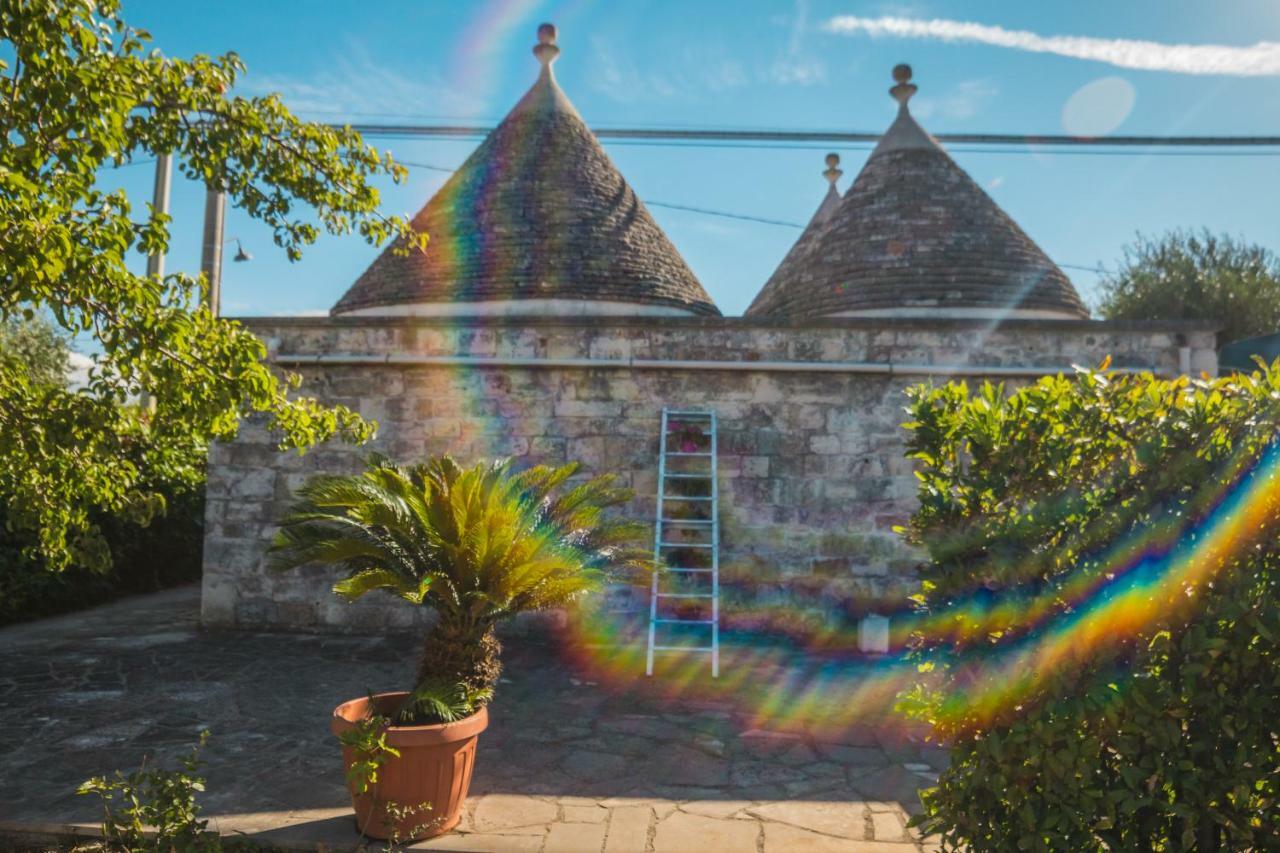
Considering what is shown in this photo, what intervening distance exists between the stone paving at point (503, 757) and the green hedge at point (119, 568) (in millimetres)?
1805

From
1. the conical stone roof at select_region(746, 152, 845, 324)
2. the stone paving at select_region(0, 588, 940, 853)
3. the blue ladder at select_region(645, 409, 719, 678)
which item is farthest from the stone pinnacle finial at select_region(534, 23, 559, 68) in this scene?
the stone paving at select_region(0, 588, 940, 853)

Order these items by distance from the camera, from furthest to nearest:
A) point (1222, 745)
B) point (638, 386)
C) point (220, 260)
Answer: point (220, 260) → point (638, 386) → point (1222, 745)

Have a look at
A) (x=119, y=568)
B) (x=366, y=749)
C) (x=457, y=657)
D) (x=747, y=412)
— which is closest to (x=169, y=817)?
(x=366, y=749)

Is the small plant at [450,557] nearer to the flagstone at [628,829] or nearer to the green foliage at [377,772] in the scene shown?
the green foliage at [377,772]

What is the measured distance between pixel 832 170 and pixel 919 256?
22.5ft

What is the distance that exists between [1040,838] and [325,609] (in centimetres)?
675

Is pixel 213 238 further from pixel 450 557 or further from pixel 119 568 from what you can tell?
pixel 450 557

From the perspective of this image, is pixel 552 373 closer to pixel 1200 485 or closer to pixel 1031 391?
pixel 1031 391

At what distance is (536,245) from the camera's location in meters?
10.3

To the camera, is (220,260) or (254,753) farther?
(220,260)

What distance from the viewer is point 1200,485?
2.58 meters

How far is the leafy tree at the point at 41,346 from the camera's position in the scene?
15125mm

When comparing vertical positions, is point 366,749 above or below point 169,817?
above

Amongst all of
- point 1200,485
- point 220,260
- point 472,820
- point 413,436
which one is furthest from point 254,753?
point 220,260
